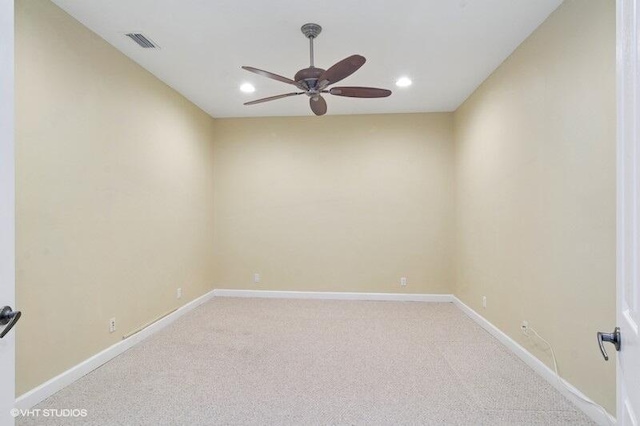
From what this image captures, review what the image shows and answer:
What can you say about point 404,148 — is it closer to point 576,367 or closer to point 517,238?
point 517,238

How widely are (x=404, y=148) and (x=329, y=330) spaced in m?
2.76

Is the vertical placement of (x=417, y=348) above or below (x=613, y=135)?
below

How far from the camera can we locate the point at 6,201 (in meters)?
0.93

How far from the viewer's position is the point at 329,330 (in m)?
3.47

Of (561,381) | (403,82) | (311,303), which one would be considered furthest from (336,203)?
(561,381)

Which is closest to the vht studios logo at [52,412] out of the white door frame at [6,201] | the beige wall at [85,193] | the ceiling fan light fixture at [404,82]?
the beige wall at [85,193]

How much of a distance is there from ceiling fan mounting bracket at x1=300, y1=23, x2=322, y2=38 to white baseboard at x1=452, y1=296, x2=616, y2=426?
308 centimetres

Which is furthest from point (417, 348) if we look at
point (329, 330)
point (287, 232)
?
point (287, 232)

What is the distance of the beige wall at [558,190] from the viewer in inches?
73.9

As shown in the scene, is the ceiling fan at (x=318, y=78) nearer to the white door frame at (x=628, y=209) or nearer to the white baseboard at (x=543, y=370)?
the white door frame at (x=628, y=209)

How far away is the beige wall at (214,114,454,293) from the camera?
4.65 m

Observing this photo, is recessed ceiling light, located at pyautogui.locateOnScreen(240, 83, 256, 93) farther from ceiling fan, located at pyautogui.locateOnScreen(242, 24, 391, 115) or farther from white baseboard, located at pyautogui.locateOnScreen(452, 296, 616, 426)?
white baseboard, located at pyautogui.locateOnScreen(452, 296, 616, 426)

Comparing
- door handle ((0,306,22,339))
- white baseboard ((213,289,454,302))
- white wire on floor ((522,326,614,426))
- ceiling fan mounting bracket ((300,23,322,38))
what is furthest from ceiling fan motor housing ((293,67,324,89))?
white baseboard ((213,289,454,302))

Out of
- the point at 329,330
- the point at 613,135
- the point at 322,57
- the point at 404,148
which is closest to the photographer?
the point at 613,135
